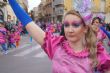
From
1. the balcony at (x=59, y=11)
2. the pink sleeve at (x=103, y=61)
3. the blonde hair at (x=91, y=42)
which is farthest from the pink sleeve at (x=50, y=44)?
the balcony at (x=59, y=11)

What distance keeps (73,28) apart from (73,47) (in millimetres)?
140

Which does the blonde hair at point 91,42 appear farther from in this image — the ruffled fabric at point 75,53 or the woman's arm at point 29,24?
the woman's arm at point 29,24

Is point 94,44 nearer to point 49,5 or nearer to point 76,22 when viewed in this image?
point 76,22

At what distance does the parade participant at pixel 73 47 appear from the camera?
8.63 ft

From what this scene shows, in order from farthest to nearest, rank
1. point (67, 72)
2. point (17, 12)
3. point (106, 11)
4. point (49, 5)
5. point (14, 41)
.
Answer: point (49, 5) → point (106, 11) → point (14, 41) → point (17, 12) → point (67, 72)

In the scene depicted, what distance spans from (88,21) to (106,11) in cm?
5941

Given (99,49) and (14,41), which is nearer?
(99,49)

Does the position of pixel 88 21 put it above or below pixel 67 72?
above

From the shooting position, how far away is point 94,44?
2.69 meters

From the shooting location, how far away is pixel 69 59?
2.66m

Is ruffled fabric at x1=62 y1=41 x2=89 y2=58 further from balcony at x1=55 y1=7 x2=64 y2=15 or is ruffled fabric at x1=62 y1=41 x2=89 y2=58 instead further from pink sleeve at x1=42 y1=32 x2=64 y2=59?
balcony at x1=55 y1=7 x2=64 y2=15

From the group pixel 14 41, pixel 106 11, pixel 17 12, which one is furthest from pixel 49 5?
pixel 17 12

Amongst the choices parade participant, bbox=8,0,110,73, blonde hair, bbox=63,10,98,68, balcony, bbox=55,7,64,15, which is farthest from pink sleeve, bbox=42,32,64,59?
balcony, bbox=55,7,64,15

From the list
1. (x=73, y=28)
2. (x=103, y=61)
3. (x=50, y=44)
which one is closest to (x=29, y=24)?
(x=50, y=44)
